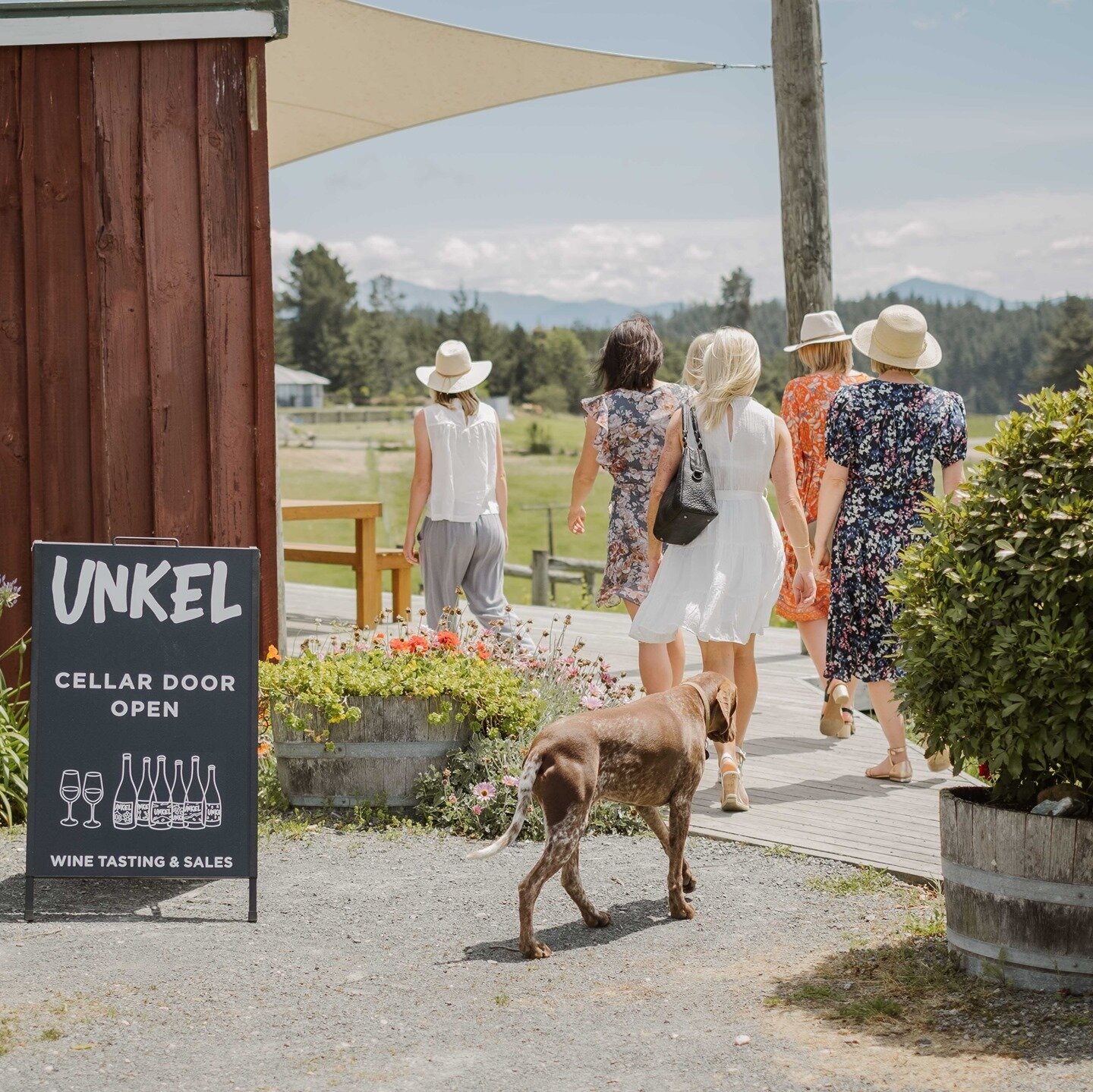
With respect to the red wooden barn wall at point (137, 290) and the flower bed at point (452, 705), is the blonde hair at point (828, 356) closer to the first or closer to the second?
the flower bed at point (452, 705)

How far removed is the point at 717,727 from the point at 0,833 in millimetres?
2771

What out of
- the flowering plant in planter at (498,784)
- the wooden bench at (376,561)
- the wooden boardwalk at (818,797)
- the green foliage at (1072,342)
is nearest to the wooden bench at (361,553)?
the wooden bench at (376,561)

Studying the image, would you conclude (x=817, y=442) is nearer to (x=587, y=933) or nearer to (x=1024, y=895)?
(x=587, y=933)

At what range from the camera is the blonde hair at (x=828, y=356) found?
6.77 metres

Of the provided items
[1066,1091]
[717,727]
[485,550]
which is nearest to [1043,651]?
[1066,1091]

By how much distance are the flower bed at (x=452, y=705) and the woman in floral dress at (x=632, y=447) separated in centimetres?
65

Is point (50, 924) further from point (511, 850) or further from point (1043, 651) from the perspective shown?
point (1043, 651)

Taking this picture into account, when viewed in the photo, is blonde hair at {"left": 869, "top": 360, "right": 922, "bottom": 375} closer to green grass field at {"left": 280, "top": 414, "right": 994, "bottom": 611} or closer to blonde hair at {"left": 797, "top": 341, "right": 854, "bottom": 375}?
blonde hair at {"left": 797, "top": 341, "right": 854, "bottom": 375}

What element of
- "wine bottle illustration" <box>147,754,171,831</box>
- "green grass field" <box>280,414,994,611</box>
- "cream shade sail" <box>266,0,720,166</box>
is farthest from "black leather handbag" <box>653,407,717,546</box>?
"green grass field" <box>280,414,994,611</box>

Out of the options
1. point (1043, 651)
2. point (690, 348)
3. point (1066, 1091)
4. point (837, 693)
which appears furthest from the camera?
point (837, 693)

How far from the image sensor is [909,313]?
5777 mm

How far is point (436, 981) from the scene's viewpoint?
3785 mm

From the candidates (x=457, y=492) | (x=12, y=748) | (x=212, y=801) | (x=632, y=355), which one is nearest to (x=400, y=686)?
(x=212, y=801)

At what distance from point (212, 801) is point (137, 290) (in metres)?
2.43
